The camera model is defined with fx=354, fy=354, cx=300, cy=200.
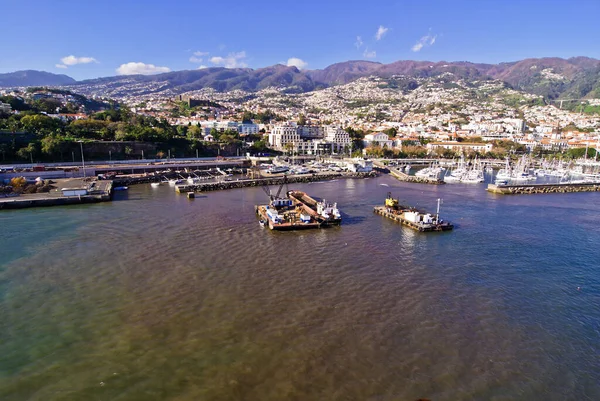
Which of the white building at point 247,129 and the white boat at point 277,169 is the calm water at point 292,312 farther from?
the white building at point 247,129

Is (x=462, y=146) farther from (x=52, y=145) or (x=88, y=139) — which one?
(x=52, y=145)

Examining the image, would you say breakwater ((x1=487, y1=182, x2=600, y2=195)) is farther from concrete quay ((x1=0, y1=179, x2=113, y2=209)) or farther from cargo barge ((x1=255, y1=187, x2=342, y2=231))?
concrete quay ((x1=0, y1=179, x2=113, y2=209))

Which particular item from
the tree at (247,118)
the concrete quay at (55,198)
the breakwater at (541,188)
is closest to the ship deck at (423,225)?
the breakwater at (541,188)

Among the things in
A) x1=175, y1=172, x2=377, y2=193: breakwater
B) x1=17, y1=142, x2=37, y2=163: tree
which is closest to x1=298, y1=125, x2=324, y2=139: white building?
x1=175, y1=172, x2=377, y2=193: breakwater

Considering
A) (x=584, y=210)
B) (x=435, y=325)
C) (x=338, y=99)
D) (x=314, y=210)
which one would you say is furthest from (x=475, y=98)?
(x=435, y=325)

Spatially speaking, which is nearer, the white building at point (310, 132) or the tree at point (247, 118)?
the white building at point (310, 132)

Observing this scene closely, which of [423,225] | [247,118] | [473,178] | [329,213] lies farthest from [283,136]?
[423,225]

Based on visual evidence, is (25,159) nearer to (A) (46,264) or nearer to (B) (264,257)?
(A) (46,264)
